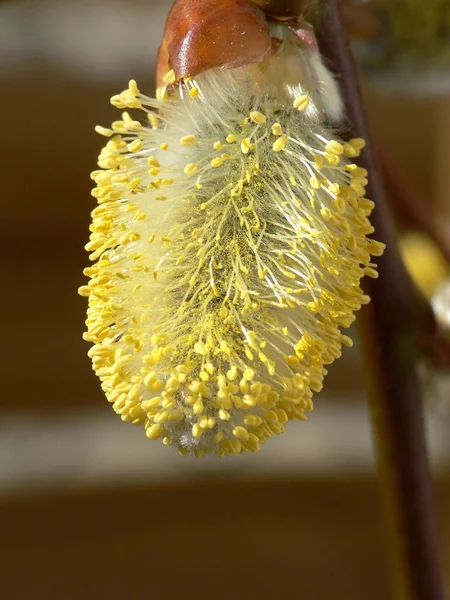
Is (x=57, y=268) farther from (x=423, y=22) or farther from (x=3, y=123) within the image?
(x=423, y=22)

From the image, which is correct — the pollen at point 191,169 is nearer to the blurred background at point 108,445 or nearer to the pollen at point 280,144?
the pollen at point 280,144

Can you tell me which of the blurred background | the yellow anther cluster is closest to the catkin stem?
the yellow anther cluster

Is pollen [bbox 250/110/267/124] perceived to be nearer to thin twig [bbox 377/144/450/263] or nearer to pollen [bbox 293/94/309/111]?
pollen [bbox 293/94/309/111]

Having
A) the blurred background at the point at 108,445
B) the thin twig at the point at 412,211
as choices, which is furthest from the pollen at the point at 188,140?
the blurred background at the point at 108,445

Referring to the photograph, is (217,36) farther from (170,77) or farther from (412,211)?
(412,211)

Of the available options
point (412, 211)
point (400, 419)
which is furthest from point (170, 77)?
point (412, 211)
